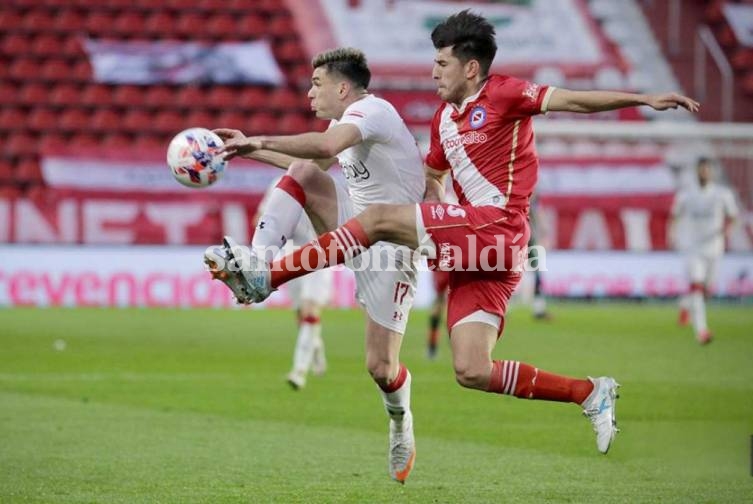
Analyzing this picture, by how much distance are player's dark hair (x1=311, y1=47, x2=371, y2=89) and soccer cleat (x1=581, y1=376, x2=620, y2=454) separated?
→ 7.08 ft

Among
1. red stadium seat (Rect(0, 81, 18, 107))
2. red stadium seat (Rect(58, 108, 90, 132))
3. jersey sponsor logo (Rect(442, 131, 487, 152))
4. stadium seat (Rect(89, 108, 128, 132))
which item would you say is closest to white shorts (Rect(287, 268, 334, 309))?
jersey sponsor logo (Rect(442, 131, 487, 152))

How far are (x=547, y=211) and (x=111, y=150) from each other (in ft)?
27.6

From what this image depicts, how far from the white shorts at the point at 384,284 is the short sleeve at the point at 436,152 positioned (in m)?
0.52

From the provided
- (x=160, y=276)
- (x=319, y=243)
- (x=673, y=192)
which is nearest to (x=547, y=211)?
(x=673, y=192)

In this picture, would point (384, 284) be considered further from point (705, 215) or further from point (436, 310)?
point (705, 215)

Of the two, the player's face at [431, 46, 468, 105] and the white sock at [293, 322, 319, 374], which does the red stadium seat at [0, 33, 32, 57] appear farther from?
the player's face at [431, 46, 468, 105]

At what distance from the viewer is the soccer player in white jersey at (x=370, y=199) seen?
723 cm

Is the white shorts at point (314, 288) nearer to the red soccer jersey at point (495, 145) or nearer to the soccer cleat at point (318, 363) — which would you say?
the soccer cleat at point (318, 363)

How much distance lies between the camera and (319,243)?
6.54 meters

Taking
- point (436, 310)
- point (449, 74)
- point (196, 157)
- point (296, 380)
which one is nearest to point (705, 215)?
point (436, 310)

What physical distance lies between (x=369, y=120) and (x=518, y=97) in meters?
0.81

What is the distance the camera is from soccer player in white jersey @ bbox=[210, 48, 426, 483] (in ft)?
23.7

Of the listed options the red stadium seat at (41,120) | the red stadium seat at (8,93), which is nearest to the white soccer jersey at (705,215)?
the red stadium seat at (41,120)

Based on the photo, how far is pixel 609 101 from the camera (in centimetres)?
638
